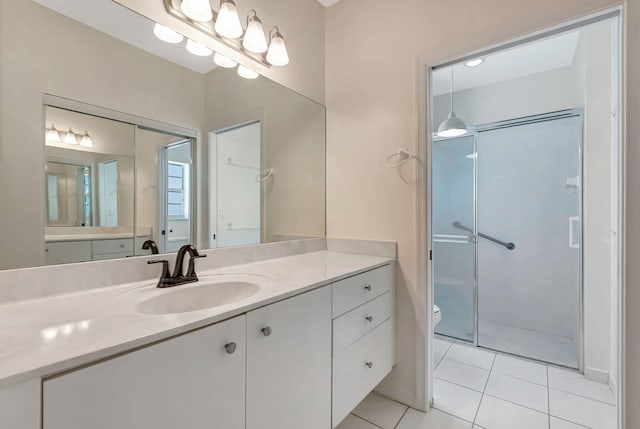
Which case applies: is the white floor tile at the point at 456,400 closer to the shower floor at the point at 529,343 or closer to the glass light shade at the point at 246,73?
the shower floor at the point at 529,343

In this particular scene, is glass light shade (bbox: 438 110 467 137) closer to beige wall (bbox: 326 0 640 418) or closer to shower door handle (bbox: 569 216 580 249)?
beige wall (bbox: 326 0 640 418)

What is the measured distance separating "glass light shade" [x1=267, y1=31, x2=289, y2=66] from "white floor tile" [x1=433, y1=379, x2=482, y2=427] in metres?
2.10

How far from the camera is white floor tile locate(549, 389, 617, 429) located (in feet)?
4.73

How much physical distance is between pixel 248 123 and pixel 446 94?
2.17 meters

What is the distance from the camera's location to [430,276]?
160 centimetres

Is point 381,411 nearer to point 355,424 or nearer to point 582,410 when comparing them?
point 355,424

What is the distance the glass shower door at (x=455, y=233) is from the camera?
2.69 meters

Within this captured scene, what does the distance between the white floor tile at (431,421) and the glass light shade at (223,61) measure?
2.00 metres

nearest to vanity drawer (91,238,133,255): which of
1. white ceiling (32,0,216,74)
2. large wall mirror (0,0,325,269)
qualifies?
large wall mirror (0,0,325,269)

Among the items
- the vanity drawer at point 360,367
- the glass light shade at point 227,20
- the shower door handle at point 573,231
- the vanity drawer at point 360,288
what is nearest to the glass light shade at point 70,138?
the glass light shade at point 227,20

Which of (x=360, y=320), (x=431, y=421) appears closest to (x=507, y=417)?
(x=431, y=421)

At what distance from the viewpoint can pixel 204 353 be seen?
74cm

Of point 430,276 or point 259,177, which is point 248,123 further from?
point 430,276

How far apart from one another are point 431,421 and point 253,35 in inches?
84.9
